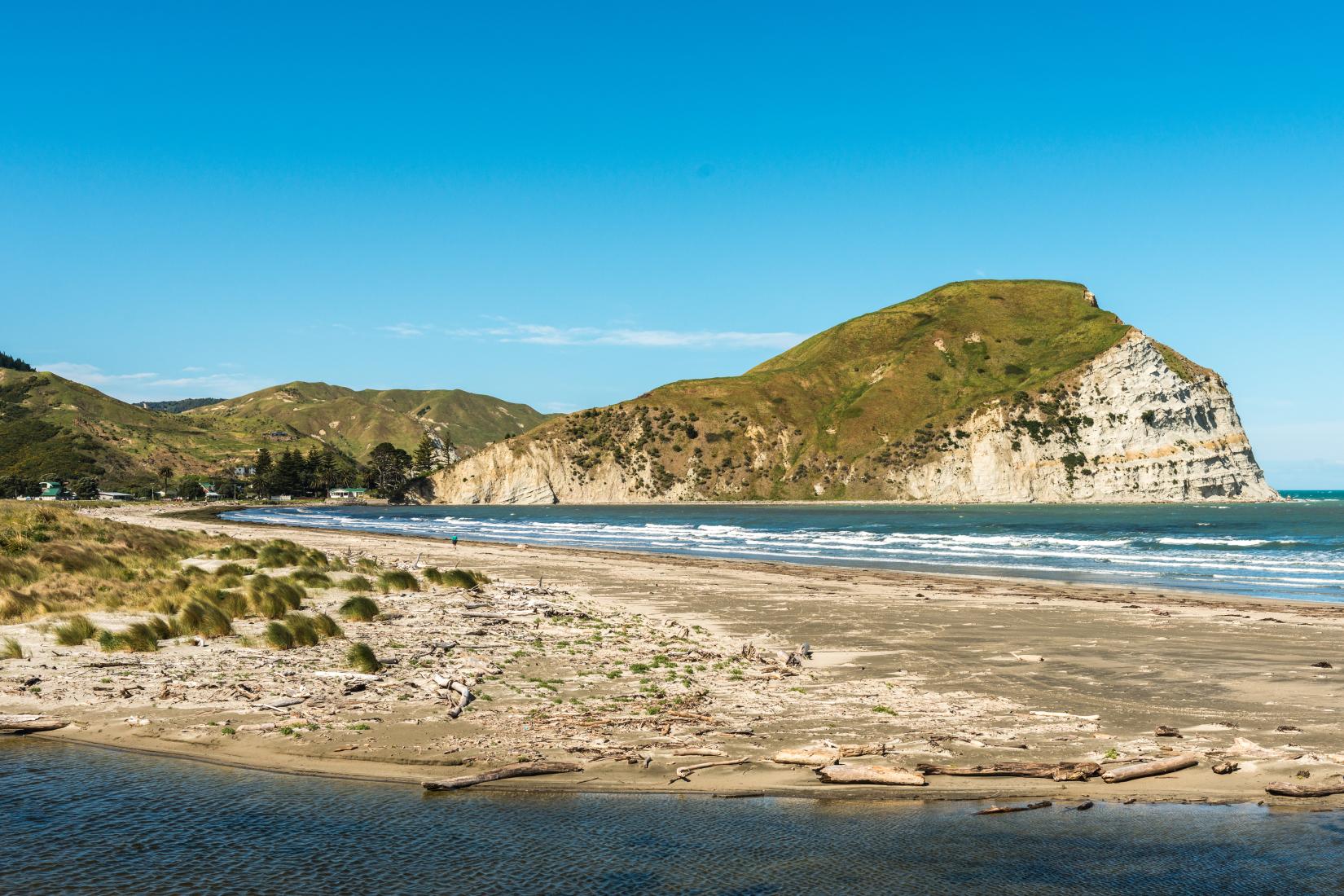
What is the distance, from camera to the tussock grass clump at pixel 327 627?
665 inches

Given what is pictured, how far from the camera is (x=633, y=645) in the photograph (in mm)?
17578

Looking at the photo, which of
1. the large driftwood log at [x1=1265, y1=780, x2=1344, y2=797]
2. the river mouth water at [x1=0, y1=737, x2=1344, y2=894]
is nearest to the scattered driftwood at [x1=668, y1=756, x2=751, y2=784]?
the river mouth water at [x1=0, y1=737, x2=1344, y2=894]

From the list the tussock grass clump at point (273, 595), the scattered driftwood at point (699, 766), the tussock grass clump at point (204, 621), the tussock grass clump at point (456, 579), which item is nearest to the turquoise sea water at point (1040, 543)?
the tussock grass clump at point (456, 579)

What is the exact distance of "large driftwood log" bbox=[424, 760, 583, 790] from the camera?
28.2 feet

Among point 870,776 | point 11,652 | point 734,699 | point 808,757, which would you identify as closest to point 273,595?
point 11,652

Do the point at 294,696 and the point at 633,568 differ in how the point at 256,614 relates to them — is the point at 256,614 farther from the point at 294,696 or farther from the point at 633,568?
the point at 633,568

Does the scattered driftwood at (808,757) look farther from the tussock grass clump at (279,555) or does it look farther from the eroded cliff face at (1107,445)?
the eroded cliff face at (1107,445)

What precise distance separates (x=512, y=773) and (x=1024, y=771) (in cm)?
515

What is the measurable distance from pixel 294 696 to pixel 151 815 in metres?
4.31

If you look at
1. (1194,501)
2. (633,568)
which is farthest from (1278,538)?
(1194,501)

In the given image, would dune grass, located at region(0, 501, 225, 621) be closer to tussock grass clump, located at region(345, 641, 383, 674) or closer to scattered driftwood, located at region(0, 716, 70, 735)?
tussock grass clump, located at region(345, 641, 383, 674)

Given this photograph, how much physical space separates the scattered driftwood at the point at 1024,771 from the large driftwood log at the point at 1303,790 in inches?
60.1

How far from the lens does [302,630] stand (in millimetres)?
16422

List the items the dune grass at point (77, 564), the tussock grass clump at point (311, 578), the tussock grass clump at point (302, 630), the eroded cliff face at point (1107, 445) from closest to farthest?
the tussock grass clump at point (302, 630), the dune grass at point (77, 564), the tussock grass clump at point (311, 578), the eroded cliff face at point (1107, 445)
